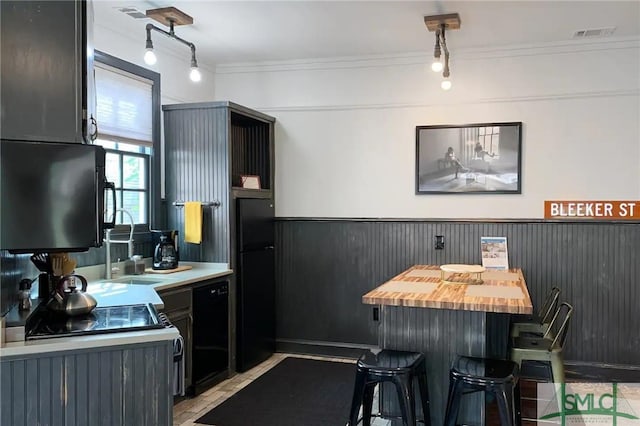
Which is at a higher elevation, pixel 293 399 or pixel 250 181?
pixel 250 181

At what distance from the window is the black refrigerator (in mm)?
801

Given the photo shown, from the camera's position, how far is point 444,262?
4680 millimetres

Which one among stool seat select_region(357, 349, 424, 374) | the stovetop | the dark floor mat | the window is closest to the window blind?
the window

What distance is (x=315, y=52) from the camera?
15.6 ft

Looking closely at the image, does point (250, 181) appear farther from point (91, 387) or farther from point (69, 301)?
point (91, 387)

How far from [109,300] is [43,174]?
959 mm

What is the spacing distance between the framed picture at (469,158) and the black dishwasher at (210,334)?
201 cm

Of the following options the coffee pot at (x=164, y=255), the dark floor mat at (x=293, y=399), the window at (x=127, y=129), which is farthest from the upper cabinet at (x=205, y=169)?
the dark floor mat at (x=293, y=399)

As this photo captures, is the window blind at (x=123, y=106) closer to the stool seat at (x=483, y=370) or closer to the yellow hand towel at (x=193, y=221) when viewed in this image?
the yellow hand towel at (x=193, y=221)

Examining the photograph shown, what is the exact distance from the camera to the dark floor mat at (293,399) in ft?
11.2

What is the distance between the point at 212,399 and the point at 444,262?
2268mm

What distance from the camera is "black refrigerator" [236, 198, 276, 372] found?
14.4ft

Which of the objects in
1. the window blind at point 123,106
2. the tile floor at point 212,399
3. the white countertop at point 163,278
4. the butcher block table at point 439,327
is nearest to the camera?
the butcher block table at point 439,327

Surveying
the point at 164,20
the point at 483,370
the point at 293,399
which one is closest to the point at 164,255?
the point at 293,399
